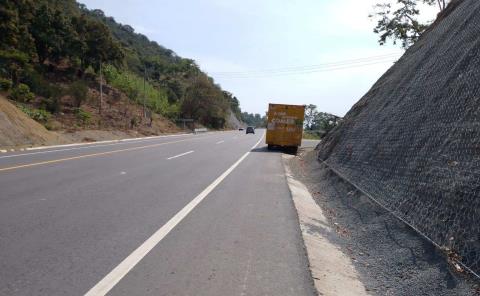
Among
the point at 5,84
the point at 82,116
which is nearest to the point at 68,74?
the point at 82,116

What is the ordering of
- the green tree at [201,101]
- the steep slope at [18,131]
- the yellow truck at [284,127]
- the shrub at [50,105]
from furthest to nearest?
1. the green tree at [201,101]
2. the shrub at [50,105]
3. the yellow truck at [284,127]
4. the steep slope at [18,131]

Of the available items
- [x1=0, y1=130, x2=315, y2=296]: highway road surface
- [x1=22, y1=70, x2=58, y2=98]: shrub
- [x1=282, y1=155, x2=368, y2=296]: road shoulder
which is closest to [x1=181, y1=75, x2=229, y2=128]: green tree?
[x1=22, y1=70, x2=58, y2=98]: shrub

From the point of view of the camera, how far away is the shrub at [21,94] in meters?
38.2

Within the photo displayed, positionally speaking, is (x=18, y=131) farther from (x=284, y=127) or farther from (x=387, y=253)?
(x=387, y=253)

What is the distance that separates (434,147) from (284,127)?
22.9 metres

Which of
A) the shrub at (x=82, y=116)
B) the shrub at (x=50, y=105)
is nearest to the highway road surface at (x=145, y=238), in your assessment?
the shrub at (x=50, y=105)

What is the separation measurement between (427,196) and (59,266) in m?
4.97

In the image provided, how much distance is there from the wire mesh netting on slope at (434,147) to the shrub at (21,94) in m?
31.5

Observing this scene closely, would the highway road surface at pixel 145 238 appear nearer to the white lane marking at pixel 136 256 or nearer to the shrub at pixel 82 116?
the white lane marking at pixel 136 256

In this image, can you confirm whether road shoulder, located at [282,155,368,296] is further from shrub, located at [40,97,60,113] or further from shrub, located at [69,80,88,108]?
shrub, located at [69,80,88,108]

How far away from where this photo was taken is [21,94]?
38.5 m

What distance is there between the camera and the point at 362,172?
1110cm

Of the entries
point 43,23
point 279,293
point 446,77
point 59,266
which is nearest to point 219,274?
point 279,293

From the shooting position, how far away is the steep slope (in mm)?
25136
